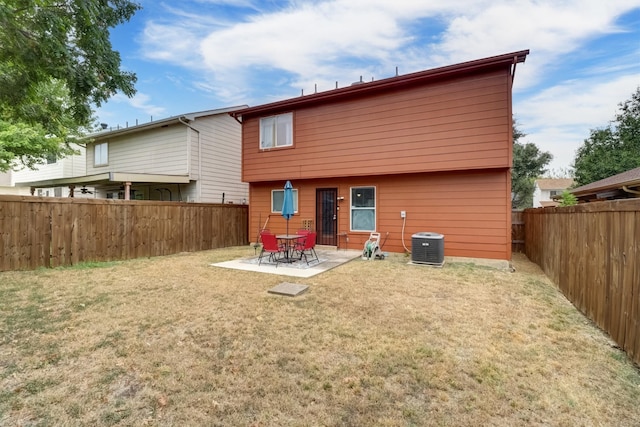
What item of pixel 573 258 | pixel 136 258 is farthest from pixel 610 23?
pixel 136 258

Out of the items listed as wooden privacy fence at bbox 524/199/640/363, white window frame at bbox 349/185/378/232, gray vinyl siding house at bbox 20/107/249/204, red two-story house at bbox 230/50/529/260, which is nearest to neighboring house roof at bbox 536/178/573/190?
red two-story house at bbox 230/50/529/260

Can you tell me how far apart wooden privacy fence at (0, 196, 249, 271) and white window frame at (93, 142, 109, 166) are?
26.3ft

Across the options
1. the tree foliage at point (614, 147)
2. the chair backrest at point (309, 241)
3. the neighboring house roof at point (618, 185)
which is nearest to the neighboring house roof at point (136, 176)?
the chair backrest at point (309, 241)

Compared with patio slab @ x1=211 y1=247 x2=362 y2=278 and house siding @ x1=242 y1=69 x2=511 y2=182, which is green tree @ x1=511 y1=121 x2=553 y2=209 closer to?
house siding @ x1=242 y1=69 x2=511 y2=182

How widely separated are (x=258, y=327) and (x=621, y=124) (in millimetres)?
33324

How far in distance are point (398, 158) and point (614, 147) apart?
86.5 ft

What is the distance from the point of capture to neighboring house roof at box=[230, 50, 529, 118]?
23.1 feet

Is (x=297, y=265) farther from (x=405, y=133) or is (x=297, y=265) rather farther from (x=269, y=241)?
(x=405, y=133)

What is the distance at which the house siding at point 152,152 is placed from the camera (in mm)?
12547

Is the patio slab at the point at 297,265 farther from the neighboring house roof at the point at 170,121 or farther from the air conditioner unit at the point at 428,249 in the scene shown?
the neighboring house roof at the point at 170,121

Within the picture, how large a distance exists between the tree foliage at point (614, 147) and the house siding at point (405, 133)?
22.1m

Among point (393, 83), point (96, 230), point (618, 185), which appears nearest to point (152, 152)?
point (96, 230)

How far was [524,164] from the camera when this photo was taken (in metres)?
25.8

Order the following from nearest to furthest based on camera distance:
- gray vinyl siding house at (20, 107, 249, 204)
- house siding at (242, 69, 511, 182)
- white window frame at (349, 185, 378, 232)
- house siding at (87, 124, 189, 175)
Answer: house siding at (242, 69, 511, 182), white window frame at (349, 185, 378, 232), gray vinyl siding house at (20, 107, 249, 204), house siding at (87, 124, 189, 175)
